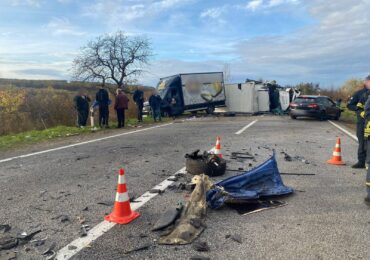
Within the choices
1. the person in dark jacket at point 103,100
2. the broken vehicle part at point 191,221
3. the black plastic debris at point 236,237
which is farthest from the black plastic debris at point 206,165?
the person in dark jacket at point 103,100

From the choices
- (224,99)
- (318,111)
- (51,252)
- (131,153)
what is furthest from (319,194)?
(224,99)

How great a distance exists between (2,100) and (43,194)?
96.2ft

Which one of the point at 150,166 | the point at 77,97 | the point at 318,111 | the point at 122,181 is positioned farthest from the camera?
the point at 318,111

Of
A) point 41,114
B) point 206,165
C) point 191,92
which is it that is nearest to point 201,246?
point 206,165

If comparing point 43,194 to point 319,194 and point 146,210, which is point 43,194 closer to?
point 146,210

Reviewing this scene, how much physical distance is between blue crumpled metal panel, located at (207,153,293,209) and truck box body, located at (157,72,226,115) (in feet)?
64.1

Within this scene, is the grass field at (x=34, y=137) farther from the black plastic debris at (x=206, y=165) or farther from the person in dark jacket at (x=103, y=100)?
the black plastic debris at (x=206, y=165)

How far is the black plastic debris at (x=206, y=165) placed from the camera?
6.68 m

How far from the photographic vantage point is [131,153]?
9.45m

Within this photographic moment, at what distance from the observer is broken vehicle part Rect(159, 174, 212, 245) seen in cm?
382

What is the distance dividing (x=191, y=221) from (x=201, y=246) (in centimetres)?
51

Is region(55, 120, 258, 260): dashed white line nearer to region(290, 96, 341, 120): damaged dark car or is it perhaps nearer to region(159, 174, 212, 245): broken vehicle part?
region(159, 174, 212, 245): broken vehicle part

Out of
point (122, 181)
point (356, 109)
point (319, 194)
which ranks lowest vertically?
point (319, 194)

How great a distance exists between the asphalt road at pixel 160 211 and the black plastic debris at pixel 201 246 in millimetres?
53
